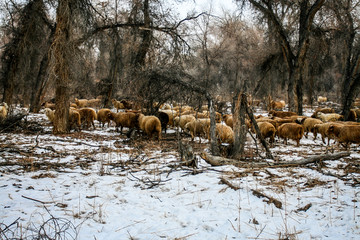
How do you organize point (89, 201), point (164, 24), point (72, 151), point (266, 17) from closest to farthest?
1. point (89, 201)
2. point (72, 151)
3. point (164, 24)
4. point (266, 17)

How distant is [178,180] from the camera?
16.9 ft

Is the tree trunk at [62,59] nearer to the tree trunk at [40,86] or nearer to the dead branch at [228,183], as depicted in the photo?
the dead branch at [228,183]

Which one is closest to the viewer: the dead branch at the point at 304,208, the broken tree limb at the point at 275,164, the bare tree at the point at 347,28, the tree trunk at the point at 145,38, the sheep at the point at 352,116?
the dead branch at the point at 304,208

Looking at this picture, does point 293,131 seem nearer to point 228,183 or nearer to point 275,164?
point 275,164

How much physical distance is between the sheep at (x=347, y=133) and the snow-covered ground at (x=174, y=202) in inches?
151

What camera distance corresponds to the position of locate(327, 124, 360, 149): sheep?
8.88 m

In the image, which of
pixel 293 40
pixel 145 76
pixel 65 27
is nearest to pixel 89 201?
pixel 145 76

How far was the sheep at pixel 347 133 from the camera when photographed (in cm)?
888

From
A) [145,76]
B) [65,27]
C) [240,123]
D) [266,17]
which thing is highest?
[266,17]

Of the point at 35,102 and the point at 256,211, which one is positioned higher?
the point at 35,102

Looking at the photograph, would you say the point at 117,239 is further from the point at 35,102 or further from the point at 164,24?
the point at 35,102

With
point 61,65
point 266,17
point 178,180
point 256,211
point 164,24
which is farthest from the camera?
point 266,17

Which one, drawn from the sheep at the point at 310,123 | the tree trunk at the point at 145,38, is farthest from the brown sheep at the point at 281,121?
the tree trunk at the point at 145,38

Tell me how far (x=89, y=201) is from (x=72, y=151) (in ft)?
13.4
